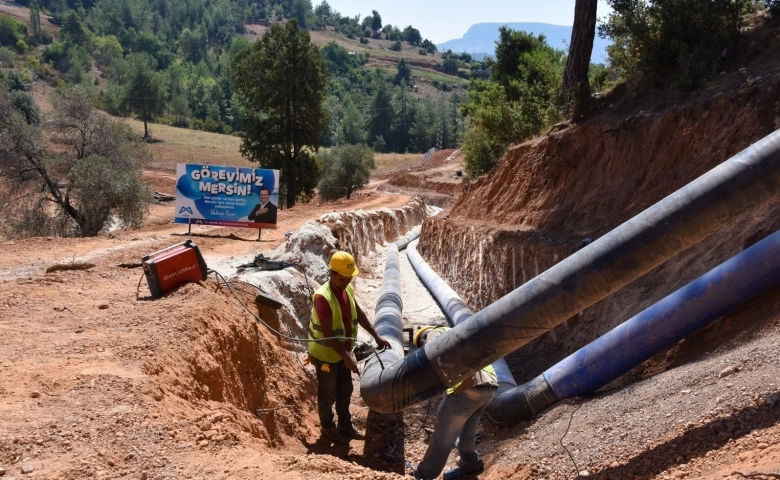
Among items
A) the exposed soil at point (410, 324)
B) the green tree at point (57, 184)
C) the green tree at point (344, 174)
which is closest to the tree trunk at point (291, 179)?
the green tree at point (57, 184)

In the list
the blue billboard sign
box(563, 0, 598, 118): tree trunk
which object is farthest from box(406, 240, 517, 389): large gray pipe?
box(563, 0, 598, 118): tree trunk

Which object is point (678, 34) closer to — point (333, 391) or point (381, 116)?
point (333, 391)

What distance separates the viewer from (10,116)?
2098cm

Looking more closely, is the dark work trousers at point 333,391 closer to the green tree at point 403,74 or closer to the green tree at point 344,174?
the green tree at point 344,174

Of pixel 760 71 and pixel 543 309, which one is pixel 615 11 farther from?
pixel 543 309

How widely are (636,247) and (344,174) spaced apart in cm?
4313

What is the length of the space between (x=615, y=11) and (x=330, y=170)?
34.1m

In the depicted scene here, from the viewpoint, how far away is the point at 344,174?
4778 centimetres

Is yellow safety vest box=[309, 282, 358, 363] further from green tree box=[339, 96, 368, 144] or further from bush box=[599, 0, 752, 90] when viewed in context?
green tree box=[339, 96, 368, 144]

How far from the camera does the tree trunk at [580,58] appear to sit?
16109mm

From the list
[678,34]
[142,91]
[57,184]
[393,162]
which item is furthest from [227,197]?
[142,91]

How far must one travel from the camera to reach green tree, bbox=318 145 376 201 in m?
47.6

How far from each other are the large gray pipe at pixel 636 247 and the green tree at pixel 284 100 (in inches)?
1095

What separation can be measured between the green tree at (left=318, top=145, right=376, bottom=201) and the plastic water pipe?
40687 mm
